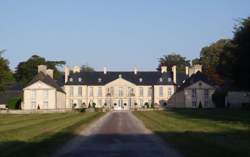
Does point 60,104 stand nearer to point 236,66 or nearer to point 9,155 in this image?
point 236,66

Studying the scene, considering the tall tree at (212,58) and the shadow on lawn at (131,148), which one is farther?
the tall tree at (212,58)

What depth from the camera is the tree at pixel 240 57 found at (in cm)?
6040

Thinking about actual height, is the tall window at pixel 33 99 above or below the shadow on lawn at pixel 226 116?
above

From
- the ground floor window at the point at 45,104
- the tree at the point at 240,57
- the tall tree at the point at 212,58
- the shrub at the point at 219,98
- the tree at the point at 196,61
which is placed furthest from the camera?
the tree at the point at 196,61

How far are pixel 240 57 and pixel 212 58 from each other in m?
110

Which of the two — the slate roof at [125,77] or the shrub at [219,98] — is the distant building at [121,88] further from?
the shrub at [219,98]

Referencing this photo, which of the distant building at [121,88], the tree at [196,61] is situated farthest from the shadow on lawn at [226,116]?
the tree at [196,61]

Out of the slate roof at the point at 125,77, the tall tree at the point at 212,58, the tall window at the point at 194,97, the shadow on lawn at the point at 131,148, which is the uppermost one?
the tall tree at the point at 212,58

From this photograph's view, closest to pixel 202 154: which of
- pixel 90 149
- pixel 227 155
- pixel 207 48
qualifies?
pixel 227 155

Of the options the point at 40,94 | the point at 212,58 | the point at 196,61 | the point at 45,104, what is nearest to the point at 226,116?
the point at 40,94

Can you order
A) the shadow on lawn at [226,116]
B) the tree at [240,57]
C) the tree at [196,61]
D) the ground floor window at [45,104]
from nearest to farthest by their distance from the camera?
the shadow on lawn at [226,116] → the tree at [240,57] → the ground floor window at [45,104] → the tree at [196,61]

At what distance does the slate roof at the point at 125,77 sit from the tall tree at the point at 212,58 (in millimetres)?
7818

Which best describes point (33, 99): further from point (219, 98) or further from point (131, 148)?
point (131, 148)

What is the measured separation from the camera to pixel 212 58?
6703 inches
